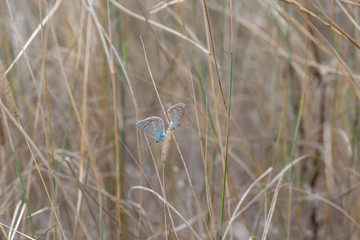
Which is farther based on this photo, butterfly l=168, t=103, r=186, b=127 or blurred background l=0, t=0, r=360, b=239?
blurred background l=0, t=0, r=360, b=239

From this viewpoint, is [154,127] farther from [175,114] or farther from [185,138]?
[185,138]

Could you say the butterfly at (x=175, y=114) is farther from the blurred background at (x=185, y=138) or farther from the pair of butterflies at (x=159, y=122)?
the blurred background at (x=185, y=138)

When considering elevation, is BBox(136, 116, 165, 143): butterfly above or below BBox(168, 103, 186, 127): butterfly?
below

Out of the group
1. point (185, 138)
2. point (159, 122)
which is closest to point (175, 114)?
point (159, 122)

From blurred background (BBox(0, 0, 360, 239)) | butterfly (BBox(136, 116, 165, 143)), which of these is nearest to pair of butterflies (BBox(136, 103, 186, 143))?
butterfly (BBox(136, 116, 165, 143))

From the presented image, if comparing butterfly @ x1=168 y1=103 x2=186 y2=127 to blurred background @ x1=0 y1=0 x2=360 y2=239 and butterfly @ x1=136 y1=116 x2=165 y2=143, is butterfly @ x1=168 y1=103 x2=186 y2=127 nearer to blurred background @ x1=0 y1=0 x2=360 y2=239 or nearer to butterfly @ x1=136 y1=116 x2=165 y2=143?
butterfly @ x1=136 y1=116 x2=165 y2=143

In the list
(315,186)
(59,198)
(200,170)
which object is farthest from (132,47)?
(315,186)

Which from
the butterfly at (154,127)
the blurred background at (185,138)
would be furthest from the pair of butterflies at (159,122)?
the blurred background at (185,138)
